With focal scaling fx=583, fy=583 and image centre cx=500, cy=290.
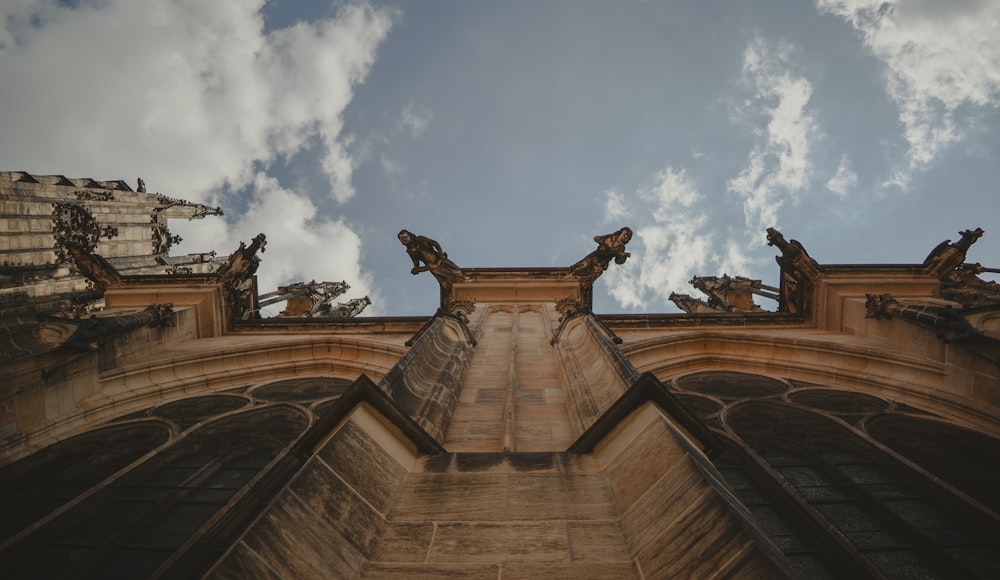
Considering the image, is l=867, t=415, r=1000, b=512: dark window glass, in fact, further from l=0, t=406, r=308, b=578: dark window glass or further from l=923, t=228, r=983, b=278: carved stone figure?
l=0, t=406, r=308, b=578: dark window glass

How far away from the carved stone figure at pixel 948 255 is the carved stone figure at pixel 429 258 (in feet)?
33.3

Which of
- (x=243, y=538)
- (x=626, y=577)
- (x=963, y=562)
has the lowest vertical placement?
(x=963, y=562)

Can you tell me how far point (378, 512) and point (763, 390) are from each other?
319 inches

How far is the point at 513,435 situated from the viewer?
460 centimetres

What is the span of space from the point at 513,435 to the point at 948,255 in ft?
40.4

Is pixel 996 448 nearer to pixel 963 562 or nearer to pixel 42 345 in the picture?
pixel 963 562

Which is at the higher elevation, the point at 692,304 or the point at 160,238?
the point at 160,238

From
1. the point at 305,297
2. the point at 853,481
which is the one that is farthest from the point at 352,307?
the point at 853,481

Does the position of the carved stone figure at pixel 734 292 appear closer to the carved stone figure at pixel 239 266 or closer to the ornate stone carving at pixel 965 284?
the ornate stone carving at pixel 965 284

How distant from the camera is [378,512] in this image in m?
3.25

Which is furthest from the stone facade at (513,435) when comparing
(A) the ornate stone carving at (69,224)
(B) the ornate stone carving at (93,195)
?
(B) the ornate stone carving at (93,195)

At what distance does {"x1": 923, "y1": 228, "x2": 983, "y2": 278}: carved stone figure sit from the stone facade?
6 centimetres

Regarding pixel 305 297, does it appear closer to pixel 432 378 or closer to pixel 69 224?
pixel 69 224

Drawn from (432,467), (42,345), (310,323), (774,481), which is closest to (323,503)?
(432,467)
